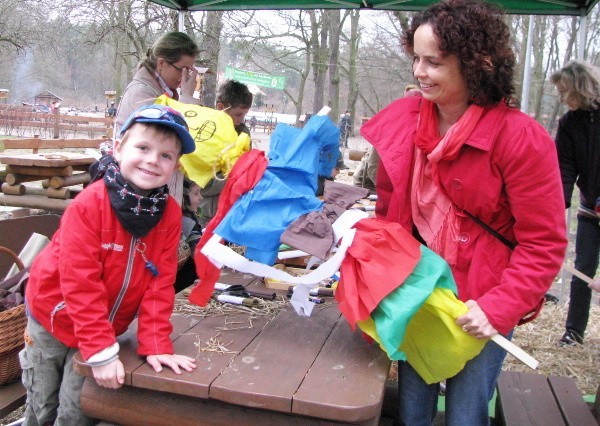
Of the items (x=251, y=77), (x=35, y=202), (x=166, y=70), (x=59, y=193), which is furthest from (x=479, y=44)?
(x=251, y=77)

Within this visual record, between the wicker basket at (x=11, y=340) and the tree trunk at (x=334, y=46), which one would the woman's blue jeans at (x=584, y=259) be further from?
the tree trunk at (x=334, y=46)

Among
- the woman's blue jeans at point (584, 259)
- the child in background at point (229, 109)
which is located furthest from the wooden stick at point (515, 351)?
the child in background at point (229, 109)

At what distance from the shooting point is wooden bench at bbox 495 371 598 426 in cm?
235

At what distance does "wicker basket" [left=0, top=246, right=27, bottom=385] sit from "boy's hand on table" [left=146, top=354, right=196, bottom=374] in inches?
39.3

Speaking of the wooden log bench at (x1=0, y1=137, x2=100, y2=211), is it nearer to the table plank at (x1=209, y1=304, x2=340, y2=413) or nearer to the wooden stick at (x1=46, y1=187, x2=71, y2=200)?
the wooden stick at (x1=46, y1=187, x2=71, y2=200)

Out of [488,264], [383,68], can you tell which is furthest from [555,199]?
[383,68]

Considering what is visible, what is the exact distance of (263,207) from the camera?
197 cm

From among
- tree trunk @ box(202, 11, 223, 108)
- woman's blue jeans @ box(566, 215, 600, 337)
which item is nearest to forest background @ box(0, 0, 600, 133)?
tree trunk @ box(202, 11, 223, 108)

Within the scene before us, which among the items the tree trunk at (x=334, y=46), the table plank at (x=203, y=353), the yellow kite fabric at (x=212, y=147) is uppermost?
the tree trunk at (x=334, y=46)

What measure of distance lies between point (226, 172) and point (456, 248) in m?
0.87

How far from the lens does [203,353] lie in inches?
77.5

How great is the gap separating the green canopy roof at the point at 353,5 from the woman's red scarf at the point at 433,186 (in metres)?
3.23

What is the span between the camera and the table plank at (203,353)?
177cm

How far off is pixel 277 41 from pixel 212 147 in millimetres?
19006
